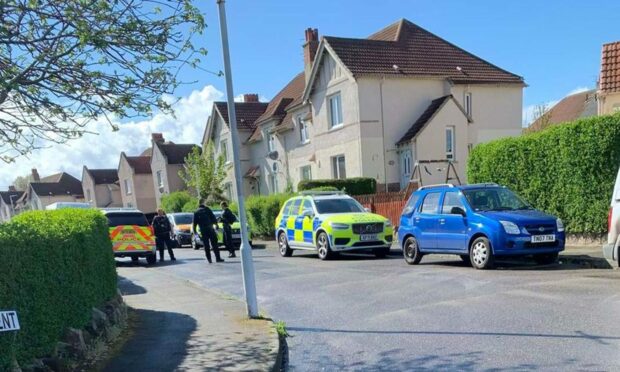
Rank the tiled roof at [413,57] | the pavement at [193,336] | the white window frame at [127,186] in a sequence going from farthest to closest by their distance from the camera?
the white window frame at [127,186] → the tiled roof at [413,57] → the pavement at [193,336]

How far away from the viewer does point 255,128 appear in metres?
38.1

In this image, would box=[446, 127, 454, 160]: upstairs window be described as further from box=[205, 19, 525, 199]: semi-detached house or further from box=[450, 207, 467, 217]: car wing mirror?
box=[450, 207, 467, 217]: car wing mirror

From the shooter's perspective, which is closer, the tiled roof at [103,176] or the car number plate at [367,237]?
the car number plate at [367,237]

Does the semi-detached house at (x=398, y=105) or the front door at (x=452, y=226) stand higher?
the semi-detached house at (x=398, y=105)

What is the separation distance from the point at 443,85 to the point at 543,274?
60.6ft

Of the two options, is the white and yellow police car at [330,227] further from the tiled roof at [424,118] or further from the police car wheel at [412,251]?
the tiled roof at [424,118]

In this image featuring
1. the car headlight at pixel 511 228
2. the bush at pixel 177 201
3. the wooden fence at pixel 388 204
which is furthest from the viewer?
the bush at pixel 177 201

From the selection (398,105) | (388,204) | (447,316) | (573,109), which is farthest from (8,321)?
(573,109)

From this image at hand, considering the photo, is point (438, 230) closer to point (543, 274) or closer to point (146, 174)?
point (543, 274)

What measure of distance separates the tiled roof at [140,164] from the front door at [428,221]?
49163mm

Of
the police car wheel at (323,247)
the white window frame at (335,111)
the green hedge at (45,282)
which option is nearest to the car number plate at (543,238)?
the police car wheel at (323,247)

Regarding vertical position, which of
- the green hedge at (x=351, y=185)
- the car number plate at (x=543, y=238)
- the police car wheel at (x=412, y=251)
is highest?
the green hedge at (x=351, y=185)

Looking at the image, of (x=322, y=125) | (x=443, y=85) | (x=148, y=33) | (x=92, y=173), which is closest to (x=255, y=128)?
(x=322, y=125)

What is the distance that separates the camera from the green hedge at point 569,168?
37.3 feet
